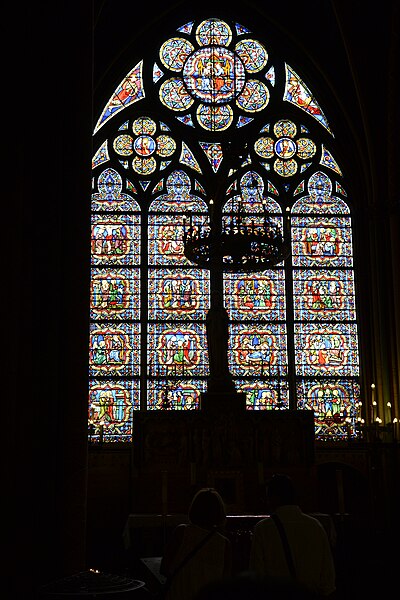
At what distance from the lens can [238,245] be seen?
15.3 meters

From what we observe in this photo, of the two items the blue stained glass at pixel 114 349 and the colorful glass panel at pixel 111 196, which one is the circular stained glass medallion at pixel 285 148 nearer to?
the colorful glass panel at pixel 111 196

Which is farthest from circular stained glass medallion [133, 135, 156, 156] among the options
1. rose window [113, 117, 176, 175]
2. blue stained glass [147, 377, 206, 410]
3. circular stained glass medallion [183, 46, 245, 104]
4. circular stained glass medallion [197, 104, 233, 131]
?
blue stained glass [147, 377, 206, 410]

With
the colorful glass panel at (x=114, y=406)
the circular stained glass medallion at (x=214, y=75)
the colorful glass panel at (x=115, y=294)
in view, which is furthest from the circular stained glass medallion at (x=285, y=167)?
the colorful glass panel at (x=114, y=406)

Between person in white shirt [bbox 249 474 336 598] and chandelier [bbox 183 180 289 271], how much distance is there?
10576 millimetres

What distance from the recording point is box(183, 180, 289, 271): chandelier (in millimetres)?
15188

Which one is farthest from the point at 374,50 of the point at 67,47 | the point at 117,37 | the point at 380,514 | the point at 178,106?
the point at 67,47

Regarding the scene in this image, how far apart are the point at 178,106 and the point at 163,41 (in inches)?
68.4

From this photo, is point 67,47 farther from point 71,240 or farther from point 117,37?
point 117,37

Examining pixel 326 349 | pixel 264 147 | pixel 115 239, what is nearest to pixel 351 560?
pixel 326 349

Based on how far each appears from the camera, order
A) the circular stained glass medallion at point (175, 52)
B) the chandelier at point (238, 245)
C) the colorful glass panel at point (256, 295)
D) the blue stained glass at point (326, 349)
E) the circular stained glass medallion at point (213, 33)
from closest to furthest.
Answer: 1. the chandelier at point (238, 245)
2. the blue stained glass at point (326, 349)
3. the colorful glass panel at point (256, 295)
4. the circular stained glass medallion at point (175, 52)
5. the circular stained glass medallion at point (213, 33)

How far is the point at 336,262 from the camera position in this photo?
19.8m

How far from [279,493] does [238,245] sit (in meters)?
10.9

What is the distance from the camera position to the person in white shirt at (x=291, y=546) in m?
4.48

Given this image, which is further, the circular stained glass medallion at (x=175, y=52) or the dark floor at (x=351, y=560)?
the circular stained glass medallion at (x=175, y=52)
